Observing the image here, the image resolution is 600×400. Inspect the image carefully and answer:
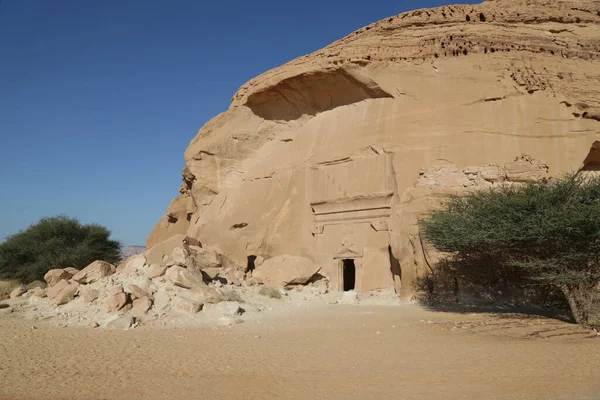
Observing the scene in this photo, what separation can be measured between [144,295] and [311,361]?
23.2 ft

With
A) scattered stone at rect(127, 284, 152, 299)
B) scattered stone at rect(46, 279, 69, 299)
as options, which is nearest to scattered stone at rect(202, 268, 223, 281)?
scattered stone at rect(127, 284, 152, 299)

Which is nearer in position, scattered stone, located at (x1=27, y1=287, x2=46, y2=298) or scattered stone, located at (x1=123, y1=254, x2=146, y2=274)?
scattered stone, located at (x1=27, y1=287, x2=46, y2=298)

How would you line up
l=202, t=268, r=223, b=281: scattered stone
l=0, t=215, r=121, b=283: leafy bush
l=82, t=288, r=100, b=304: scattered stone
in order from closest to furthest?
l=82, t=288, r=100, b=304: scattered stone → l=202, t=268, r=223, b=281: scattered stone → l=0, t=215, r=121, b=283: leafy bush

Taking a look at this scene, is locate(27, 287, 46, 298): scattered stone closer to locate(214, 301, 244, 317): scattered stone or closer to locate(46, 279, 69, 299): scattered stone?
locate(46, 279, 69, 299): scattered stone

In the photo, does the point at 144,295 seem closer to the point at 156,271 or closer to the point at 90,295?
the point at 156,271

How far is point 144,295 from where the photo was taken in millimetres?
13688

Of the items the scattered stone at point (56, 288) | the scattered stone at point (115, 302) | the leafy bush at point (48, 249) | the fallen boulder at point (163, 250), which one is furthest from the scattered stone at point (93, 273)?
the leafy bush at point (48, 249)

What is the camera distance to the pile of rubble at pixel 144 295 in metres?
13.1

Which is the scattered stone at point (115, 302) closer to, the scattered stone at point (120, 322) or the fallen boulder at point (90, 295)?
the scattered stone at point (120, 322)

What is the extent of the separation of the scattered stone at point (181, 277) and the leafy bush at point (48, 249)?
12.4 m

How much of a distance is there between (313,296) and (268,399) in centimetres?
1277

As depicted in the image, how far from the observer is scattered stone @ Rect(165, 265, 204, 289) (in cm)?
1479

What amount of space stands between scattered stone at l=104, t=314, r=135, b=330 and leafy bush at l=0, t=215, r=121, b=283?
1402cm

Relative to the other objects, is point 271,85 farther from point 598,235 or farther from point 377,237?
point 598,235
